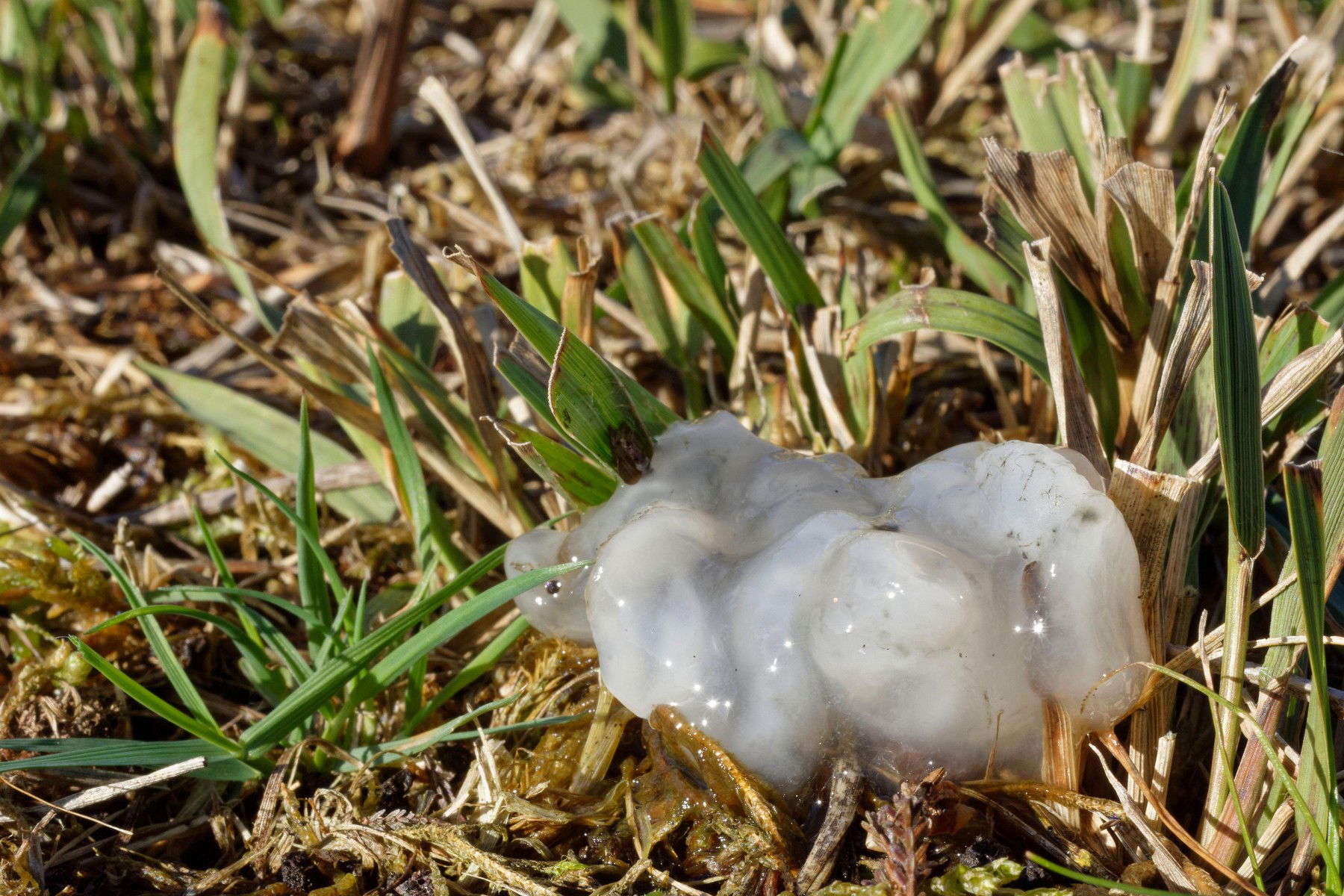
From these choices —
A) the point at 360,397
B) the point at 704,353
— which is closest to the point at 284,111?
the point at 360,397

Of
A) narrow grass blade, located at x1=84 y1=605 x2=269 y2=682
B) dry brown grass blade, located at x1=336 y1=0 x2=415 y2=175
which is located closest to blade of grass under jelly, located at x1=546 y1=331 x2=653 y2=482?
narrow grass blade, located at x1=84 y1=605 x2=269 y2=682

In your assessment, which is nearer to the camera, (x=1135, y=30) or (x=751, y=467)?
(x=751, y=467)

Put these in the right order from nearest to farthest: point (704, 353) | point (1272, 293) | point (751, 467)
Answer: point (751, 467), point (1272, 293), point (704, 353)

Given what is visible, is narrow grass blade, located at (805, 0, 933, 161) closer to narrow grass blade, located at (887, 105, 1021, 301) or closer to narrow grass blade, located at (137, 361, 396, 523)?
narrow grass blade, located at (887, 105, 1021, 301)

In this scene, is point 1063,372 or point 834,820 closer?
point 834,820

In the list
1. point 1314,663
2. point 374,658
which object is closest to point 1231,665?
point 1314,663

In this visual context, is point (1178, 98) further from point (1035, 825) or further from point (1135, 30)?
point (1035, 825)

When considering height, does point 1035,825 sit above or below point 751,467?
below

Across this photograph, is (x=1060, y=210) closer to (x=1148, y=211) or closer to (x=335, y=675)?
(x=1148, y=211)

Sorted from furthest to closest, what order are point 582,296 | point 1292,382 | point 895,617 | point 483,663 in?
point 582,296
point 483,663
point 1292,382
point 895,617
